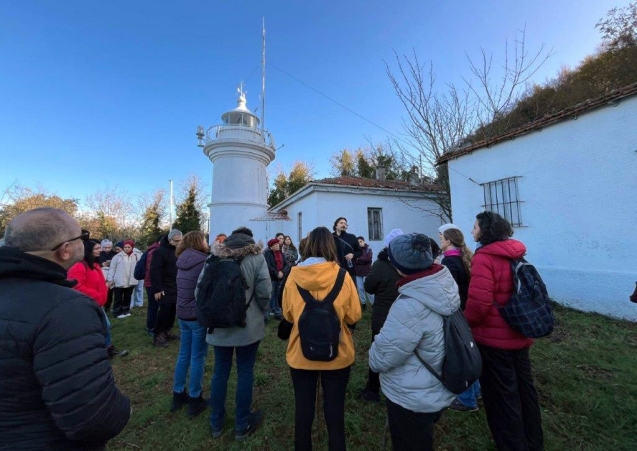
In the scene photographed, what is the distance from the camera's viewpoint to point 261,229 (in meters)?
15.6

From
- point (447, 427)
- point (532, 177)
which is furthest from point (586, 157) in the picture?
point (447, 427)

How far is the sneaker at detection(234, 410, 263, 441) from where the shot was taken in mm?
2766

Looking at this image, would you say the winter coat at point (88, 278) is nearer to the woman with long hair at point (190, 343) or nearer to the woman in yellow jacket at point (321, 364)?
the woman with long hair at point (190, 343)

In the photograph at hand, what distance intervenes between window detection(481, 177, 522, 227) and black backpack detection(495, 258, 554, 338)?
6.16 m

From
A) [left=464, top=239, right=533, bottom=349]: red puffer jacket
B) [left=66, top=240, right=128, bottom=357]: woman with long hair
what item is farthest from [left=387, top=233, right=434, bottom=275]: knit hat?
[left=66, top=240, right=128, bottom=357]: woman with long hair

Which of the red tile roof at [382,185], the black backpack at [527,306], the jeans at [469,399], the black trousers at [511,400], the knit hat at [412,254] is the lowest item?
the jeans at [469,399]

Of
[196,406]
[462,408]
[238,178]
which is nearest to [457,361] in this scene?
[462,408]

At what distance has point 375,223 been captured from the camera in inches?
497

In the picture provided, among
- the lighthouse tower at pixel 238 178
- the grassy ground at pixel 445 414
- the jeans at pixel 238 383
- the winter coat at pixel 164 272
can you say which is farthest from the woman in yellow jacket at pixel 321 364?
the lighthouse tower at pixel 238 178

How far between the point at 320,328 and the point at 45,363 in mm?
1467

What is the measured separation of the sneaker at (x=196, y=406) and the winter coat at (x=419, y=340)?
95.1 inches

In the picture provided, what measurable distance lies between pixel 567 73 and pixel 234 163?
64.5 ft

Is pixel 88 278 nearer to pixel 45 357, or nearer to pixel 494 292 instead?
pixel 45 357

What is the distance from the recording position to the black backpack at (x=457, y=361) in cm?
178
